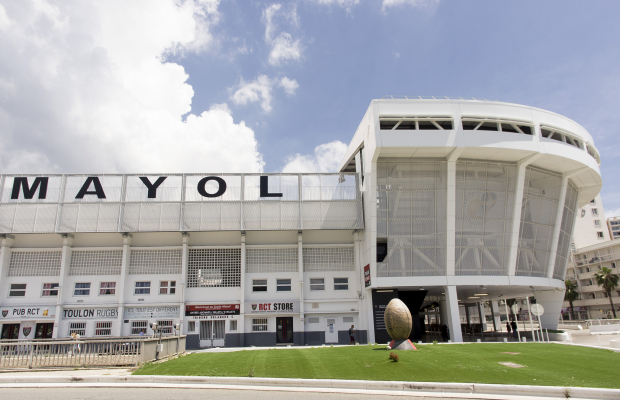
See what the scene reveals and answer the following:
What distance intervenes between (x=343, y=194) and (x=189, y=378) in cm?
2427

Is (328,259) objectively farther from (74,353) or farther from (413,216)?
(74,353)

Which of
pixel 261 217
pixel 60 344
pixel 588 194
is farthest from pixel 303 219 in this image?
pixel 588 194

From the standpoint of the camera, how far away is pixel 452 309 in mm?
31406

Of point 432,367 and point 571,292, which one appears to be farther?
point 571,292

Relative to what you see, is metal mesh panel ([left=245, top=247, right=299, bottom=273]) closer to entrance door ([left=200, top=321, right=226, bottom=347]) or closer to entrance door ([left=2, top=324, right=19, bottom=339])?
entrance door ([left=200, top=321, right=226, bottom=347])

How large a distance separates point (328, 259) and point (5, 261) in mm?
28972

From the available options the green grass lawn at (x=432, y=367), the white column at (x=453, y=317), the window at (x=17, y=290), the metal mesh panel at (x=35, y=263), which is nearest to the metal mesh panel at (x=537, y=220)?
the white column at (x=453, y=317)

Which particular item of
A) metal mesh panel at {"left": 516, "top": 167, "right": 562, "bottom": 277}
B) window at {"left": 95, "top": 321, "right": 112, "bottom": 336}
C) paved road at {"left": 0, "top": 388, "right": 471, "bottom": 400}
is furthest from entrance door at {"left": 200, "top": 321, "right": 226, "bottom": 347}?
metal mesh panel at {"left": 516, "top": 167, "right": 562, "bottom": 277}

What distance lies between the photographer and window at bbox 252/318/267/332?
3531 centimetres

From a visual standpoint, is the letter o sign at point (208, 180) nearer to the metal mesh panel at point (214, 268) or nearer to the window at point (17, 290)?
the metal mesh panel at point (214, 268)

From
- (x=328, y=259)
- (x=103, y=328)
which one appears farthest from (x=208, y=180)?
(x=103, y=328)

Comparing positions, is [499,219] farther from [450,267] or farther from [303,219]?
[303,219]

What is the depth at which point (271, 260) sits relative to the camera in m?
36.9

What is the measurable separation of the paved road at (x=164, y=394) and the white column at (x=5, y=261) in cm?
2696
